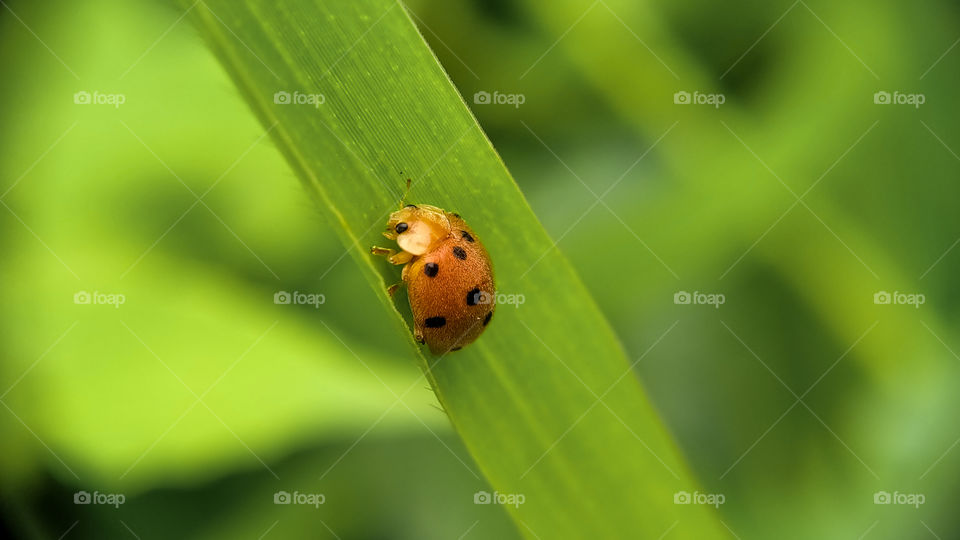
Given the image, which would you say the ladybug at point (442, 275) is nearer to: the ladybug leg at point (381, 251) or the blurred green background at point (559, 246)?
the ladybug leg at point (381, 251)

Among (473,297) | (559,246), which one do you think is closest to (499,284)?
(473,297)

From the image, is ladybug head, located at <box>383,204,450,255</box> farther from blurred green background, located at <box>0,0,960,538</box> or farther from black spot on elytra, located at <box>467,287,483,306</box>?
blurred green background, located at <box>0,0,960,538</box>

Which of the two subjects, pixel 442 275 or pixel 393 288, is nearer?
pixel 393 288

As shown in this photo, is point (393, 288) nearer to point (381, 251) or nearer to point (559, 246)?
point (381, 251)

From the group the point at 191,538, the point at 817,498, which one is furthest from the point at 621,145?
the point at 191,538

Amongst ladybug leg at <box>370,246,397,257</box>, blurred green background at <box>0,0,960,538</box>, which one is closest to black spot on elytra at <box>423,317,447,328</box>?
ladybug leg at <box>370,246,397,257</box>

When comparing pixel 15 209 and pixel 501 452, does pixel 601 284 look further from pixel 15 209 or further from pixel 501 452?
pixel 15 209
